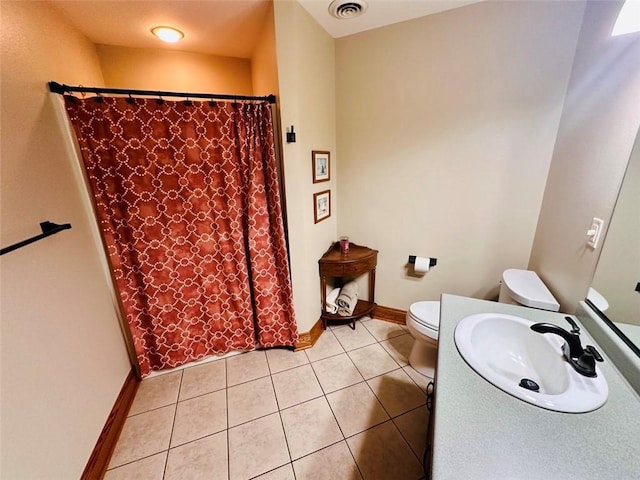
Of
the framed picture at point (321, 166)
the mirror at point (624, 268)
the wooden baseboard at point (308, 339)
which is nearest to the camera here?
the mirror at point (624, 268)

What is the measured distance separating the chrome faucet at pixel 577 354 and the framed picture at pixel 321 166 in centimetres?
158

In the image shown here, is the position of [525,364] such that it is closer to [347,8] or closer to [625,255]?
[625,255]

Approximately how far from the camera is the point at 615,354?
2.89ft

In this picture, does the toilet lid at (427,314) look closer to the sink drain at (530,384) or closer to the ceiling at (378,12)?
the sink drain at (530,384)

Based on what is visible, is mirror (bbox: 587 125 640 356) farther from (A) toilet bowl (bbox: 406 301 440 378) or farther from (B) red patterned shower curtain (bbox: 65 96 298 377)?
(B) red patterned shower curtain (bbox: 65 96 298 377)

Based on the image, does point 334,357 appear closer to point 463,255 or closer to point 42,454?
point 463,255

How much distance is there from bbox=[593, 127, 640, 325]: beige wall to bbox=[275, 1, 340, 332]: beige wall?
5.12ft

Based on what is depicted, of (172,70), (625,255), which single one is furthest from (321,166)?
(625,255)

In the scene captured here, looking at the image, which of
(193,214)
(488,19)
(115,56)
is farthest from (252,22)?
(488,19)

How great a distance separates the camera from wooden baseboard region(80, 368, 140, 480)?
127 cm

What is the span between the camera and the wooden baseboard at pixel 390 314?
243 centimetres

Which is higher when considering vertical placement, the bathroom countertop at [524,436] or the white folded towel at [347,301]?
the bathroom countertop at [524,436]

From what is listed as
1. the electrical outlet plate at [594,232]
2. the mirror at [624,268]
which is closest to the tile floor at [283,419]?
the mirror at [624,268]

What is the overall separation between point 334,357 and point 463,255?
1.34 meters
